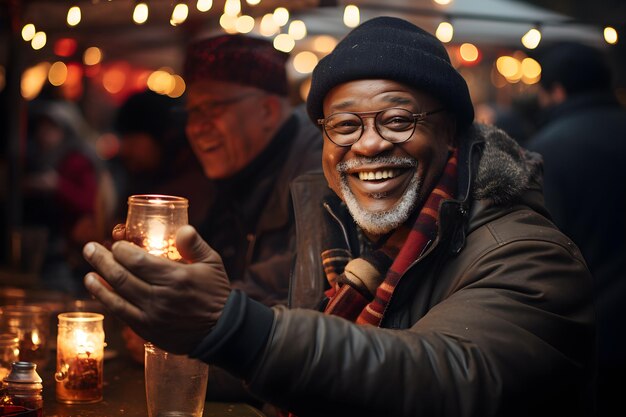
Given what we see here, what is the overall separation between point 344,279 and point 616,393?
284 centimetres

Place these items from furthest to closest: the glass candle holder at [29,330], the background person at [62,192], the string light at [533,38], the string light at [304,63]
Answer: the string light at [304,63] < the background person at [62,192] < the string light at [533,38] < the glass candle holder at [29,330]

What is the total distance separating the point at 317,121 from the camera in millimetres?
3623

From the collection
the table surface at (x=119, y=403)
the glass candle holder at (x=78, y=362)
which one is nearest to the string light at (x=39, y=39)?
the table surface at (x=119, y=403)

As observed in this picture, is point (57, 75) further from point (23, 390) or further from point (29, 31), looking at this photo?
point (23, 390)

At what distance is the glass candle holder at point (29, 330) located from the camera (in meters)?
3.57

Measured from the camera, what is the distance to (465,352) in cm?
242

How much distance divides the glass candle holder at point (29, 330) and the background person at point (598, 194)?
314 centimetres

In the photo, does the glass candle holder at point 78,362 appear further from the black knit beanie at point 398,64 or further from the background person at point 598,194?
the background person at point 598,194

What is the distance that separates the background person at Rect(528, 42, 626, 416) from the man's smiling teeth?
7.89 feet

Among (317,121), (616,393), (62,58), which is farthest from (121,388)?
(62,58)

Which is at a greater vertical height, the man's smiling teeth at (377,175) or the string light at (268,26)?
the string light at (268,26)

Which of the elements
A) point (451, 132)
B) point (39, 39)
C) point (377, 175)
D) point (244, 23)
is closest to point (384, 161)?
point (377, 175)

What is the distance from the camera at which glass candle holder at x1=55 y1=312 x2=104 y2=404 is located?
316 cm

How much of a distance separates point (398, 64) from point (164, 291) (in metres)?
1.48
